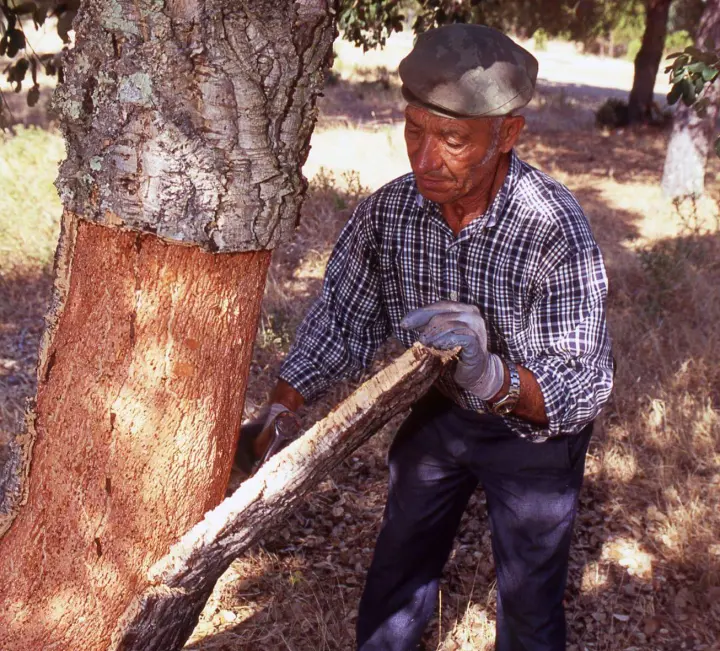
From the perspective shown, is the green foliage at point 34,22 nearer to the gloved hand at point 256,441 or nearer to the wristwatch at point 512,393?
the gloved hand at point 256,441

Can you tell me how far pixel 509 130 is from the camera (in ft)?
7.23

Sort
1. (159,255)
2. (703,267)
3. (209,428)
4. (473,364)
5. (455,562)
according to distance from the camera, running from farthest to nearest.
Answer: (703,267) < (455,562) < (473,364) < (209,428) < (159,255)

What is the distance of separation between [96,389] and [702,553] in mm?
2884

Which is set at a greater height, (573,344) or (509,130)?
(509,130)

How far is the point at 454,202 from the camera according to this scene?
234 cm

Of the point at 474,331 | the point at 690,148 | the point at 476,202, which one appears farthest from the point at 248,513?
the point at 690,148

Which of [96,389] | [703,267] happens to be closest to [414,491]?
[96,389]

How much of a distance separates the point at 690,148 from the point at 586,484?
686 centimetres

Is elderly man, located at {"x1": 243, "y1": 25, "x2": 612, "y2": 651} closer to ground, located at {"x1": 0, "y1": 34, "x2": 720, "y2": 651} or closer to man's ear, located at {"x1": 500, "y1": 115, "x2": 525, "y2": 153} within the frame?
man's ear, located at {"x1": 500, "y1": 115, "x2": 525, "y2": 153}

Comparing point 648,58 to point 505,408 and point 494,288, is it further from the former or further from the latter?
point 505,408

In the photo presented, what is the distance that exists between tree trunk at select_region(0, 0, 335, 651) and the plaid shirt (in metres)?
0.82

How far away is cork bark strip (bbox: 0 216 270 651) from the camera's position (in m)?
1.57

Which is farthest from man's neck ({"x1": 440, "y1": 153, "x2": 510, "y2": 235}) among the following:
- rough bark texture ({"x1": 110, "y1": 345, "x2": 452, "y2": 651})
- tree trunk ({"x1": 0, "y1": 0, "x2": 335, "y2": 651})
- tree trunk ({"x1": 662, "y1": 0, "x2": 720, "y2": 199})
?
tree trunk ({"x1": 662, "y1": 0, "x2": 720, "y2": 199})

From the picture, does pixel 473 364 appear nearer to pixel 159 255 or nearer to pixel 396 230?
pixel 396 230
